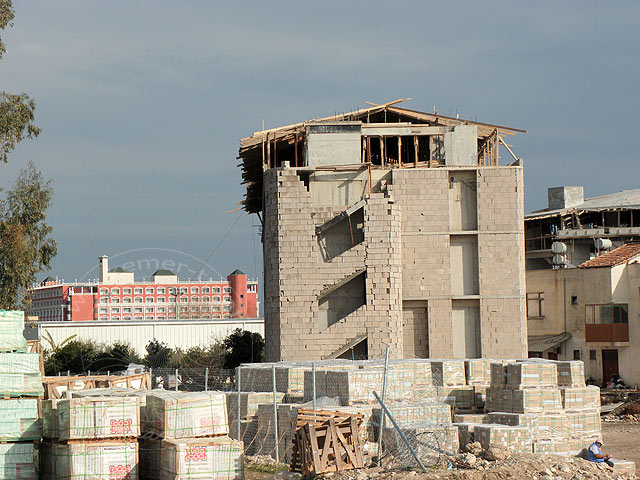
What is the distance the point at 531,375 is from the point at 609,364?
22136 mm

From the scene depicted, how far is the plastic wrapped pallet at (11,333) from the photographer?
55.3 ft

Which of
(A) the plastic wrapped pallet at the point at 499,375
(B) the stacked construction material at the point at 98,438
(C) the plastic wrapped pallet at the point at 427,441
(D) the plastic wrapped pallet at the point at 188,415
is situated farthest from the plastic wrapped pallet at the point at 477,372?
(B) the stacked construction material at the point at 98,438

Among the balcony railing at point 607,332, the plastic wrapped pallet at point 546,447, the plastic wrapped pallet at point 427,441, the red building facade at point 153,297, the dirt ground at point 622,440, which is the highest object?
the red building facade at point 153,297

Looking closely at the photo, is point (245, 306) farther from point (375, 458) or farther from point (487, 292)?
point (375, 458)

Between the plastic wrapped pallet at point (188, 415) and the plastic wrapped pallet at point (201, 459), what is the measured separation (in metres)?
0.18

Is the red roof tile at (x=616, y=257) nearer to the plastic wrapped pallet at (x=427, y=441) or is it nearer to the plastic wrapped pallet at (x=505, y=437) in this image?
the plastic wrapped pallet at (x=505, y=437)

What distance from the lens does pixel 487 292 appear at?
107 ft

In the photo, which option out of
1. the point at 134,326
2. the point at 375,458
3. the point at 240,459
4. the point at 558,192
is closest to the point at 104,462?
the point at 240,459

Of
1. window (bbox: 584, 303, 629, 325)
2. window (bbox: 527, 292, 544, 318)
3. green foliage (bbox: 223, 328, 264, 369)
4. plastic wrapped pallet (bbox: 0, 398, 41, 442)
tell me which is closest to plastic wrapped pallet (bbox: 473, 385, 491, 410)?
plastic wrapped pallet (bbox: 0, 398, 41, 442)

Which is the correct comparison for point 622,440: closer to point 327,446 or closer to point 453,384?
point 453,384

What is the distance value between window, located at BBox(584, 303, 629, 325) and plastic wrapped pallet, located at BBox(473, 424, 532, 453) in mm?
24303

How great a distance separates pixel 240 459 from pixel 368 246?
16604mm

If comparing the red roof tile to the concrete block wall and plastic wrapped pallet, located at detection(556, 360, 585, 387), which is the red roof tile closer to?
the concrete block wall

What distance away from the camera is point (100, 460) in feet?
49.7
